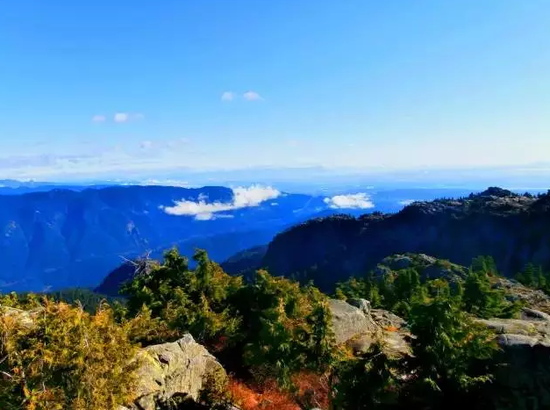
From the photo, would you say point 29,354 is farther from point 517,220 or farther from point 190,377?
point 517,220

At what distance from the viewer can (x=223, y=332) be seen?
32406 mm

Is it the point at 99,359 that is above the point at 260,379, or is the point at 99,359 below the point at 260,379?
above

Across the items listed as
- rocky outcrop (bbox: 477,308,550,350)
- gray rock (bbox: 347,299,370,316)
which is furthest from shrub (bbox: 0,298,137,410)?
gray rock (bbox: 347,299,370,316)

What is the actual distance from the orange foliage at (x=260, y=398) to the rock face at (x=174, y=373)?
5.40 feet

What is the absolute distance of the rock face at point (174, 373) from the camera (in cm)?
1918

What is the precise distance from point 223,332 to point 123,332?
17342 millimetres

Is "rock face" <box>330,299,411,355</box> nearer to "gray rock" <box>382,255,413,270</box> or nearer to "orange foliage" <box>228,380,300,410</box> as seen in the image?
"orange foliage" <box>228,380,300,410</box>

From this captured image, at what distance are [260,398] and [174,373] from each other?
7080mm

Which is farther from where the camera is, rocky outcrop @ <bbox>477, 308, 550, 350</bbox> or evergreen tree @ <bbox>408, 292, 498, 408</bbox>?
rocky outcrop @ <bbox>477, 308, 550, 350</bbox>

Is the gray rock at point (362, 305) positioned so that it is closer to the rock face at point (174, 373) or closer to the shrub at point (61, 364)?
the rock face at point (174, 373)

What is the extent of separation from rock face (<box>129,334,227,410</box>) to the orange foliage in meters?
1.65

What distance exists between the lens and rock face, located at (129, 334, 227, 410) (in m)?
19.2

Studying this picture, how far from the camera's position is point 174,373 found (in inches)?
838

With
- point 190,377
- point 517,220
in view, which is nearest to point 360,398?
point 190,377
